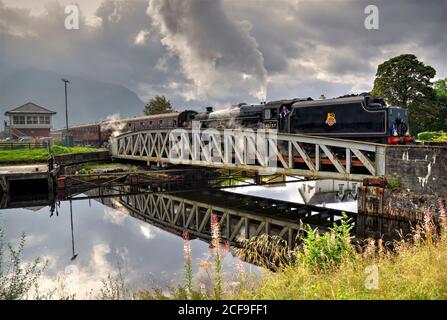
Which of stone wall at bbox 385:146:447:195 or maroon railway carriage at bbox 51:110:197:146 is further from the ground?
maroon railway carriage at bbox 51:110:197:146

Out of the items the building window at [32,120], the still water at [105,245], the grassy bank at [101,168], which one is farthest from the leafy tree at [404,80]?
the building window at [32,120]

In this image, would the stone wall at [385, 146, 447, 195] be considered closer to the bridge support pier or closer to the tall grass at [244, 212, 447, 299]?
the bridge support pier

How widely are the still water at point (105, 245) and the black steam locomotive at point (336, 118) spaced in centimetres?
589

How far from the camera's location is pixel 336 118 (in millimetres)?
17719

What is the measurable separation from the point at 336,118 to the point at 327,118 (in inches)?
22.9

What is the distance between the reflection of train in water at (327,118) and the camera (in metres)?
16.2

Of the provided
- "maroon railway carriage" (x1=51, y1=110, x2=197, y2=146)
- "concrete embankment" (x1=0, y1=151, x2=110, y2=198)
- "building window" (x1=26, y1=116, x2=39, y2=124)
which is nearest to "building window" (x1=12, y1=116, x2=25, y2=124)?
"building window" (x1=26, y1=116, x2=39, y2=124)

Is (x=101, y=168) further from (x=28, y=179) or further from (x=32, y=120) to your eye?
(x=32, y=120)

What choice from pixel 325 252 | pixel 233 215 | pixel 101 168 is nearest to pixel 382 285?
pixel 325 252

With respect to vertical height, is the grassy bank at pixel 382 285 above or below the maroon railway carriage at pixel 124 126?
below

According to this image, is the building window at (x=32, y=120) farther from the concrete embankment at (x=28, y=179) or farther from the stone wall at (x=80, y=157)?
the concrete embankment at (x=28, y=179)

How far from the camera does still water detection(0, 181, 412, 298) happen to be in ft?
32.1

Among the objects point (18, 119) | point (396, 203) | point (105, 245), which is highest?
point (18, 119)

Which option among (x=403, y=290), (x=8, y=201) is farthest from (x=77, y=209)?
(x=403, y=290)
